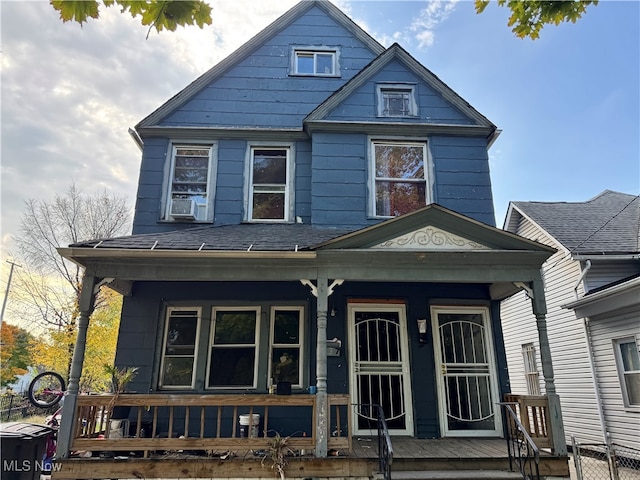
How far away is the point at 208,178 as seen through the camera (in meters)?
8.07

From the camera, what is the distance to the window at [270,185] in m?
7.96

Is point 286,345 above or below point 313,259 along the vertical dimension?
below

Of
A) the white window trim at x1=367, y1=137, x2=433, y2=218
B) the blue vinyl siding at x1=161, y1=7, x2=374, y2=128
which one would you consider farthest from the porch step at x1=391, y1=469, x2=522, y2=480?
the blue vinyl siding at x1=161, y1=7, x2=374, y2=128

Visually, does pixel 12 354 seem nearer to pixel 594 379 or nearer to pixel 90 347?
pixel 90 347

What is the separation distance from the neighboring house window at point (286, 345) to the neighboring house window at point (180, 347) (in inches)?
51.8

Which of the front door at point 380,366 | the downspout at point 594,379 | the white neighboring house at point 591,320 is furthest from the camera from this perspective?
the downspout at point 594,379

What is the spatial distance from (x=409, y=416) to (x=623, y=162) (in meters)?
12.0

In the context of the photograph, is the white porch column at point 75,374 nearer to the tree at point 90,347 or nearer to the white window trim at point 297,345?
the white window trim at point 297,345

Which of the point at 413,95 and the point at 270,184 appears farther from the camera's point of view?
the point at 413,95

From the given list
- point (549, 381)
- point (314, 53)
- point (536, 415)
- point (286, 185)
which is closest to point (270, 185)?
point (286, 185)

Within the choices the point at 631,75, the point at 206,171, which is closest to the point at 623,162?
the point at 631,75

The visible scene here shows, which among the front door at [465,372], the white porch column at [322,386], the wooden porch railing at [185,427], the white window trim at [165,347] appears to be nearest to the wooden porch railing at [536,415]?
the front door at [465,372]

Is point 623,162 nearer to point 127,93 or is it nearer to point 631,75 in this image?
point 631,75

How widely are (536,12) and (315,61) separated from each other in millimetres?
6234
